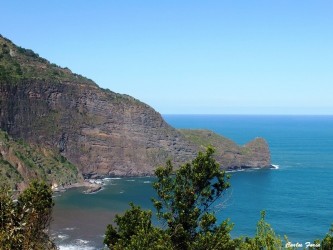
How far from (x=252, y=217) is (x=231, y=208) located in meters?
12.2

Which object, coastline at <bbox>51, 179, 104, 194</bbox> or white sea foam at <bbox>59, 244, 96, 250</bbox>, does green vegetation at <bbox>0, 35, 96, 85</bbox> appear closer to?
coastline at <bbox>51, 179, 104, 194</bbox>

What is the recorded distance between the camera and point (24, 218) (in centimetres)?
3562

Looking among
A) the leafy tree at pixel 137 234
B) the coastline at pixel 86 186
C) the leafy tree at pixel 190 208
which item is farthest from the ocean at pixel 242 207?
the leafy tree at pixel 190 208

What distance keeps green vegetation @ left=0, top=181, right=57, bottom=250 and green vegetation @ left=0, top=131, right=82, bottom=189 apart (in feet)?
350

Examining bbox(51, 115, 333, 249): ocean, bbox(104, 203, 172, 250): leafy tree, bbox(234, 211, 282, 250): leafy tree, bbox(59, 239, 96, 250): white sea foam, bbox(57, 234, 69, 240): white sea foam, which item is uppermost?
bbox(234, 211, 282, 250): leafy tree

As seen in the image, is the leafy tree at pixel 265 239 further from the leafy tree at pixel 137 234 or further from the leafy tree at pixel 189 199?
the leafy tree at pixel 189 199

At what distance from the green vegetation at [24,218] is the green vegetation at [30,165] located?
350 feet

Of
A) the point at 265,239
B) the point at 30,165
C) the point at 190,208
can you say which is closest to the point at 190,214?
the point at 190,208

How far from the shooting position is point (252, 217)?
135500 mm

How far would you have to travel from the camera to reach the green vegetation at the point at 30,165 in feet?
498

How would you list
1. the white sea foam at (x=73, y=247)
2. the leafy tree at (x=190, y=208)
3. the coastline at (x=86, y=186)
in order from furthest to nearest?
the coastline at (x=86, y=186)
the white sea foam at (x=73, y=247)
the leafy tree at (x=190, y=208)

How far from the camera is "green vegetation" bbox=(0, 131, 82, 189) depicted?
498 ft

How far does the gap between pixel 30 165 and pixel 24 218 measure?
134611 mm

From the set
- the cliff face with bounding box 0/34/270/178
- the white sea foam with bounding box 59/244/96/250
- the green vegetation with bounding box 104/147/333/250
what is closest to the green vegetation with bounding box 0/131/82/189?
the cliff face with bounding box 0/34/270/178
